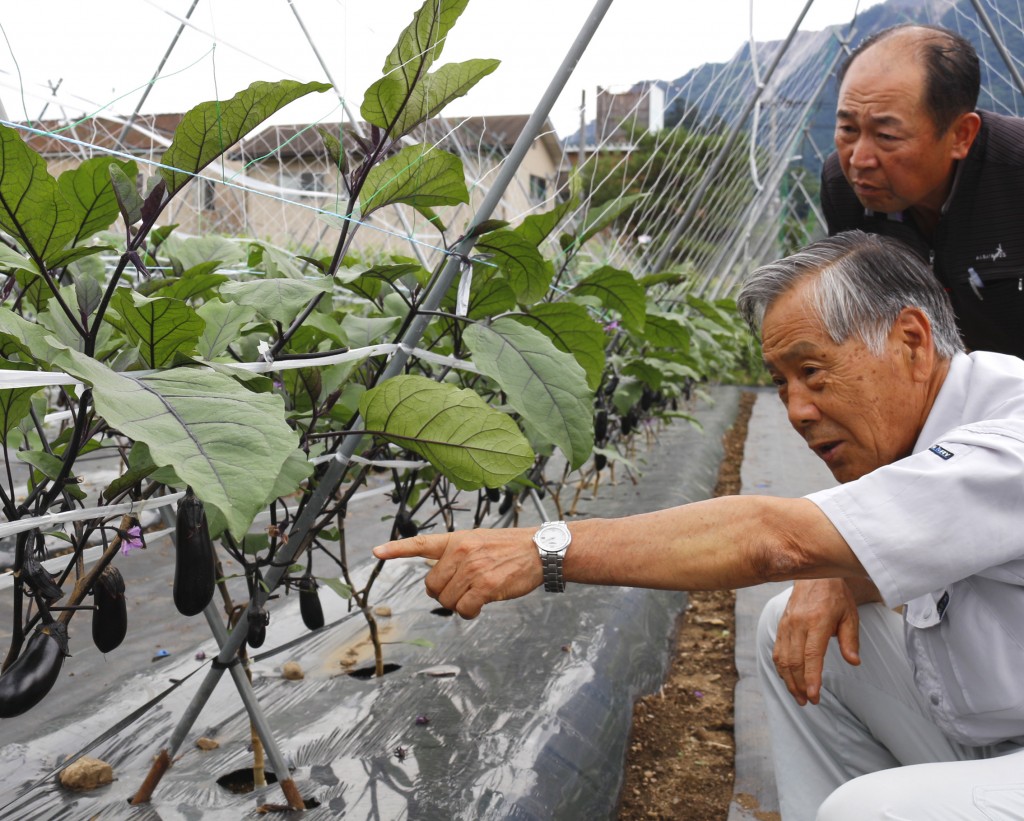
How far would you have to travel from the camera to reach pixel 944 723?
1210 millimetres

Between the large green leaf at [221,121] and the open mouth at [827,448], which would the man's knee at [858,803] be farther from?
the large green leaf at [221,121]

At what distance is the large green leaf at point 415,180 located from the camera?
107 centimetres

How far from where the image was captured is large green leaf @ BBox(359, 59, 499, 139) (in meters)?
1.00

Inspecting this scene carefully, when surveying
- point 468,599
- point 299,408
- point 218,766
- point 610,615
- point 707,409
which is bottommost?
point 707,409

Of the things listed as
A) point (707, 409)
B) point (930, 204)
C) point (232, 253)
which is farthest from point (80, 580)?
point (707, 409)

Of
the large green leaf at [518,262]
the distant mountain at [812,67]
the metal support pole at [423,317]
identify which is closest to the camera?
the metal support pole at [423,317]

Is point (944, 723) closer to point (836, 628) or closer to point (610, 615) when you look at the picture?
point (836, 628)

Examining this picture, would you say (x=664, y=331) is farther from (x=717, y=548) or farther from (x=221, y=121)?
(x=221, y=121)

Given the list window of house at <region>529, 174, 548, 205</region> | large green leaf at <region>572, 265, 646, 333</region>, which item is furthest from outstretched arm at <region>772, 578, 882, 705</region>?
window of house at <region>529, 174, 548, 205</region>

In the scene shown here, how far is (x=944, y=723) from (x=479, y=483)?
66cm

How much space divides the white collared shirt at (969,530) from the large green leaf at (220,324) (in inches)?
24.7

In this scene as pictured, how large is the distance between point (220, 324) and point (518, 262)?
0.45 m

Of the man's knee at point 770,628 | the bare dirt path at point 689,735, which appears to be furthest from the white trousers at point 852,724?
the bare dirt path at point 689,735

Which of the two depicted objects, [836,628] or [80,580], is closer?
[80,580]
